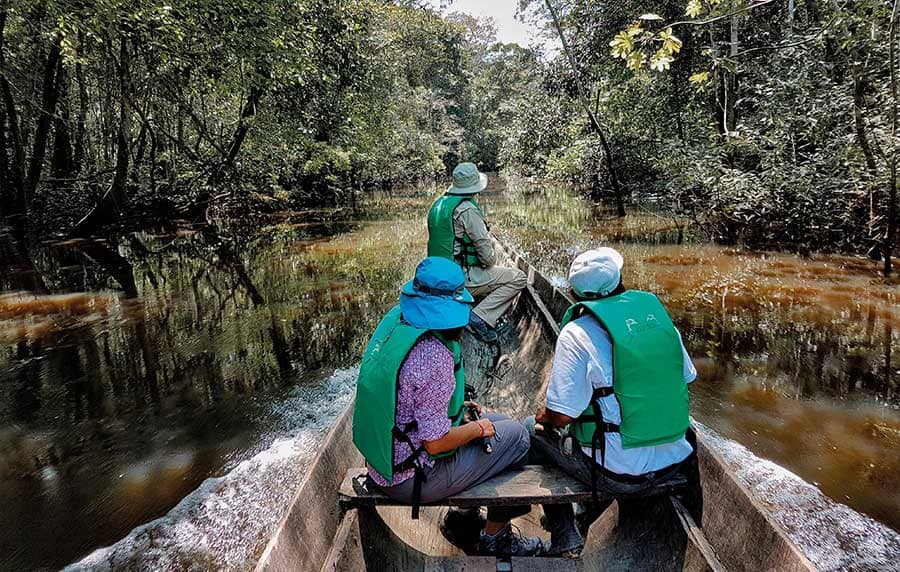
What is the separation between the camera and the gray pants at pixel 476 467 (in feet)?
7.29

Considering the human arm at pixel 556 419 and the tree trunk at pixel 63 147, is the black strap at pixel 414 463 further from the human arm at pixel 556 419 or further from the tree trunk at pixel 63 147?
the tree trunk at pixel 63 147

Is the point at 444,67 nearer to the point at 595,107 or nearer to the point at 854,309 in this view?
the point at 595,107

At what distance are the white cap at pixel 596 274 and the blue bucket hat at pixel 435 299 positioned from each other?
506 millimetres

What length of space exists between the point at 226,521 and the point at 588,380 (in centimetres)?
268

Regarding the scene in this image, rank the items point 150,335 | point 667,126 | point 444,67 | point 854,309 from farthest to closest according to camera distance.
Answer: point 444,67, point 667,126, point 150,335, point 854,309

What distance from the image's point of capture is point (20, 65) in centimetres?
1467

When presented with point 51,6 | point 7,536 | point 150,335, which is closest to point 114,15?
point 51,6

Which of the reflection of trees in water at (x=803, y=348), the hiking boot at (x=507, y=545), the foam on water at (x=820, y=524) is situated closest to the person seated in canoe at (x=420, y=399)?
the hiking boot at (x=507, y=545)

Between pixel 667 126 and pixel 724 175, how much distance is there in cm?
585

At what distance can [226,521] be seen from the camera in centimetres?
351

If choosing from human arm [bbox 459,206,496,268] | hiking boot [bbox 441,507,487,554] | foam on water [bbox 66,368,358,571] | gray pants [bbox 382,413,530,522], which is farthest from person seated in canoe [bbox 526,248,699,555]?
human arm [bbox 459,206,496,268]

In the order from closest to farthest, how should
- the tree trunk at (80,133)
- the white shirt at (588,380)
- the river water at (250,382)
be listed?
the white shirt at (588,380) → the river water at (250,382) → the tree trunk at (80,133)

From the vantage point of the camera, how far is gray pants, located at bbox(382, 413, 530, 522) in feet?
7.29

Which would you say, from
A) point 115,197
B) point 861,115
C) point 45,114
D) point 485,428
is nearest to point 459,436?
point 485,428
